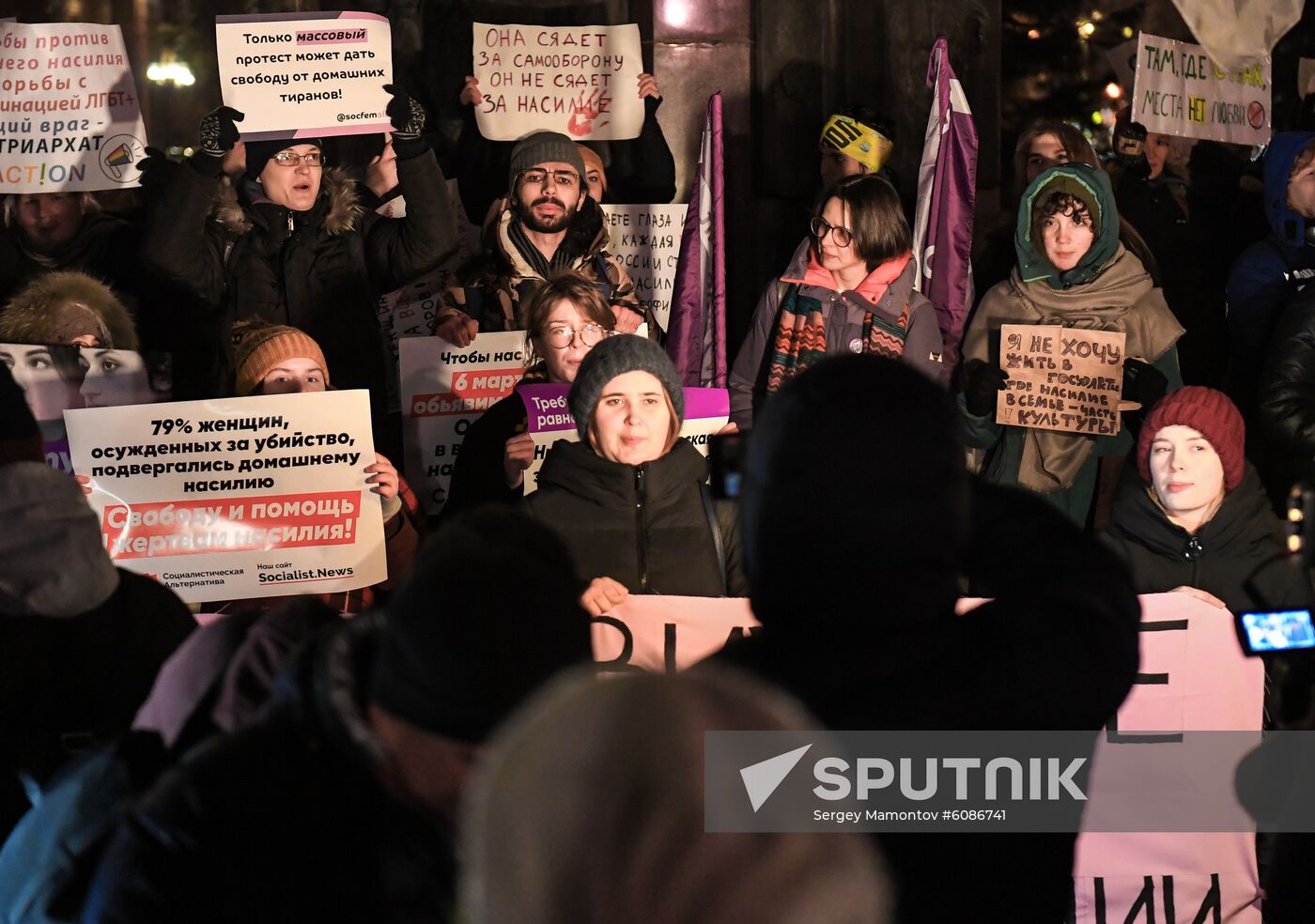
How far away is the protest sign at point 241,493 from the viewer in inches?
193

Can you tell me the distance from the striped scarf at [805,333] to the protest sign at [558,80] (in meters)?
1.88

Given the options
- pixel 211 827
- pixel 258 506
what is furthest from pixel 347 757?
pixel 258 506

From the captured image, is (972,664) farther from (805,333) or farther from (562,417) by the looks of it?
(805,333)

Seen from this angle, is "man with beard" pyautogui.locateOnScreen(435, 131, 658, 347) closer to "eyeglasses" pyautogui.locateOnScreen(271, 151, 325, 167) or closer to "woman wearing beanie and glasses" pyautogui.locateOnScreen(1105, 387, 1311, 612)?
"eyeglasses" pyautogui.locateOnScreen(271, 151, 325, 167)

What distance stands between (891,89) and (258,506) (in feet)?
15.8

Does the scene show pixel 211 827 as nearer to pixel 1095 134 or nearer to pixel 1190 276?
pixel 1190 276

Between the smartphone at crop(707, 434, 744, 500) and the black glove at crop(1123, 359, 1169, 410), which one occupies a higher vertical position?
the smartphone at crop(707, 434, 744, 500)

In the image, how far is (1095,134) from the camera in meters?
10.9

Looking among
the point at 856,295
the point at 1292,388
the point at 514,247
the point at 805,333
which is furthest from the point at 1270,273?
the point at 514,247

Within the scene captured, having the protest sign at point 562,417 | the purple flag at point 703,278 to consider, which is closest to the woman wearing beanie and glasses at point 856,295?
the purple flag at point 703,278

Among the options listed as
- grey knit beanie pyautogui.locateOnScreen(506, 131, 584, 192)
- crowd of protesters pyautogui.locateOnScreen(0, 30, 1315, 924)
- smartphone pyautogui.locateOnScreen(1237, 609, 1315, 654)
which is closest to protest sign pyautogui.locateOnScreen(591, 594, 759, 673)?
crowd of protesters pyautogui.locateOnScreen(0, 30, 1315, 924)

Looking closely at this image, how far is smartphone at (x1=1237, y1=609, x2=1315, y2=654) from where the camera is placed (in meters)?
4.11

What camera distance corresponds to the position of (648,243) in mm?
7613

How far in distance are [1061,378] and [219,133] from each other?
3.41m
